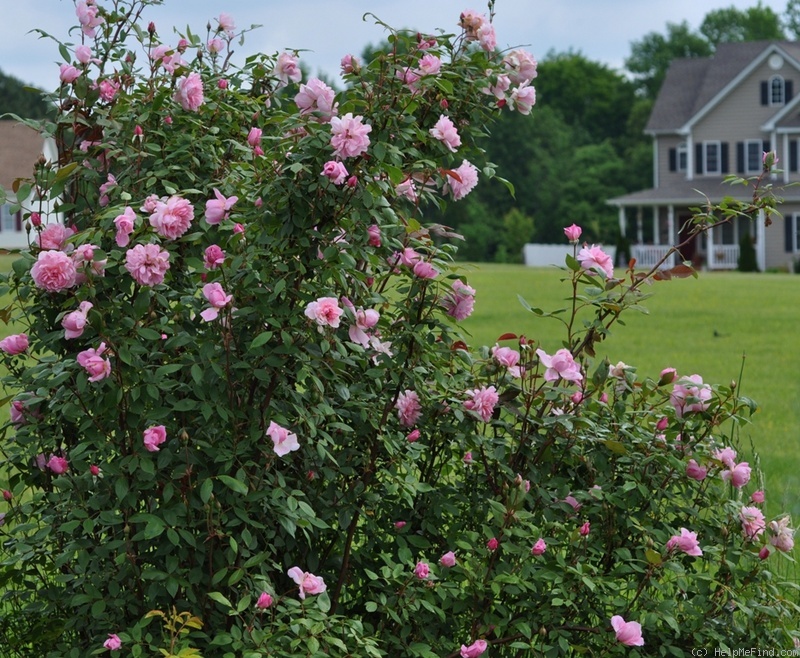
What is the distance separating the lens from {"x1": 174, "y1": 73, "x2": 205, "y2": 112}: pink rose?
3.07 meters

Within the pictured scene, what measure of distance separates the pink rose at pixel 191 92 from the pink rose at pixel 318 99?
36 cm

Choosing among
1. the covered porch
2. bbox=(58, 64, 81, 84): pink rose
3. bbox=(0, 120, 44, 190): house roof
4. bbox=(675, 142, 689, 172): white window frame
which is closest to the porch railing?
the covered porch

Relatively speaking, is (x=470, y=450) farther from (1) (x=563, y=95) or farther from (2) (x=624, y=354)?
(1) (x=563, y=95)

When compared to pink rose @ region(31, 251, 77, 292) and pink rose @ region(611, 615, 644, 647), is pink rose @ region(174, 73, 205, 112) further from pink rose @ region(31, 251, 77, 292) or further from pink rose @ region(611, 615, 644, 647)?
pink rose @ region(611, 615, 644, 647)

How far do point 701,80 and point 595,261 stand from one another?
134ft

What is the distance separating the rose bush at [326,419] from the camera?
259cm

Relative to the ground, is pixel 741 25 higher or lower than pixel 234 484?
higher

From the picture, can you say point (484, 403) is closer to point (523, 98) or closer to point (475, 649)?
point (475, 649)

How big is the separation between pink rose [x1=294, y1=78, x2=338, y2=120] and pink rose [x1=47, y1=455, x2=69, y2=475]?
1048 millimetres

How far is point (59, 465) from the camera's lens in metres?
2.76

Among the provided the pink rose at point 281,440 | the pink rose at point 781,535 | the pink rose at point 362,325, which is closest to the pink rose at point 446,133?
the pink rose at point 362,325

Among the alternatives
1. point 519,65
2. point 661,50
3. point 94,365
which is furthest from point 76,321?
point 661,50

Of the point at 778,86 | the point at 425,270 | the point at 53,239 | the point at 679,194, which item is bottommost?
Result: the point at 425,270

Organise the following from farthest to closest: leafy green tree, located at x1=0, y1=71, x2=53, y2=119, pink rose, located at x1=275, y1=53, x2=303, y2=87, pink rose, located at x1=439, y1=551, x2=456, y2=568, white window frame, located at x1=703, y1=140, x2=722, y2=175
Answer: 1. leafy green tree, located at x1=0, y1=71, x2=53, y2=119
2. white window frame, located at x1=703, y1=140, x2=722, y2=175
3. pink rose, located at x1=275, y1=53, x2=303, y2=87
4. pink rose, located at x1=439, y1=551, x2=456, y2=568
